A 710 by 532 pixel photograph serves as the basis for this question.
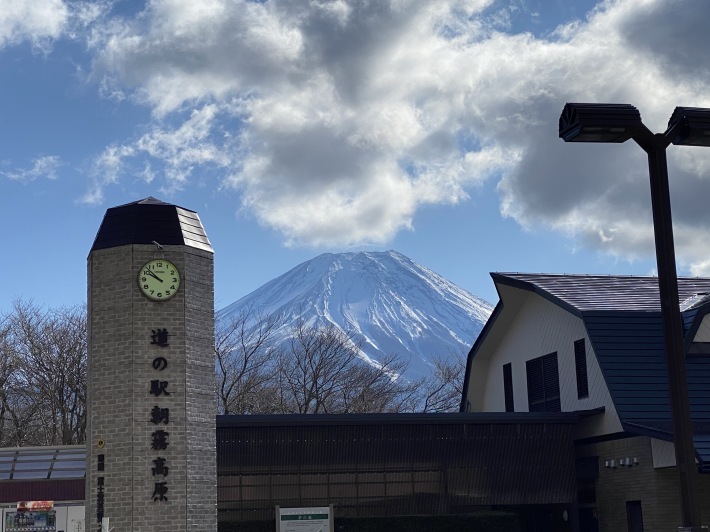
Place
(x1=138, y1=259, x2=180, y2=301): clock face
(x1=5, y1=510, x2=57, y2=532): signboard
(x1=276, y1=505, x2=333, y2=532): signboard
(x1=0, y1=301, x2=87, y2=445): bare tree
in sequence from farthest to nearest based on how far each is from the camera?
(x1=0, y1=301, x2=87, y2=445): bare tree → (x1=5, y1=510, x2=57, y2=532): signboard → (x1=276, y1=505, x2=333, y2=532): signboard → (x1=138, y1=259, x2=180, y2=301): clock face

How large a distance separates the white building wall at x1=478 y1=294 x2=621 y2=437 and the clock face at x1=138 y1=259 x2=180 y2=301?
42.7 feet

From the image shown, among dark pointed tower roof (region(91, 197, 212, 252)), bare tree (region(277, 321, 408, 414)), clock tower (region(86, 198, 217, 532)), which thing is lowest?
clock tower (region(86, 198, 217, 532))

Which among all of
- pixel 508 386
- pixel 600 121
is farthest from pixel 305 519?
pixel 600 121

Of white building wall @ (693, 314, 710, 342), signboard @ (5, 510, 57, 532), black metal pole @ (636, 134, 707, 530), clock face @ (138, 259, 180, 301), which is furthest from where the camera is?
white building wall @ (693, 314, 710, 342)

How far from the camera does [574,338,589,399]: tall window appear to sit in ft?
104

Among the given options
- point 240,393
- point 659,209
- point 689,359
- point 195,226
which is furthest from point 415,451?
point 240,393

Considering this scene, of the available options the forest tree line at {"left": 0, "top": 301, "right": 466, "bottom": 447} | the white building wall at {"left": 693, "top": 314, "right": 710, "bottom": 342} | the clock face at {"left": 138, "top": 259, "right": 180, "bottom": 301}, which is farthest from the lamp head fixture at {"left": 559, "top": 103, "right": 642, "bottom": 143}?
the forest tree line at {"left": 0, "top": 301, "right": 466, "bottom": 447}

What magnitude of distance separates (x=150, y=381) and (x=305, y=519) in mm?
6498

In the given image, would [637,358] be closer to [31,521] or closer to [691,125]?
[31,521]

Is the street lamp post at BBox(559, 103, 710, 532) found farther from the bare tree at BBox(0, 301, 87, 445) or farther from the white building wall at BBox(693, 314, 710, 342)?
the bare tree at BBox(0, 301, 87, 445)

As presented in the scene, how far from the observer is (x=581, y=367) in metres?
31.9

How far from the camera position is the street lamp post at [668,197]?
40.2 feet

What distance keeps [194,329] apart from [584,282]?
15.4 meters

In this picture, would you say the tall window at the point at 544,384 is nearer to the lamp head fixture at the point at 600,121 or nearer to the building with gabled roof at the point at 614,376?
the building with gabled roof at the point at 614,376
